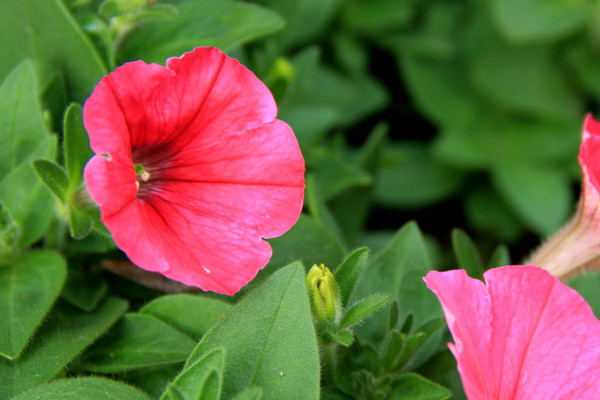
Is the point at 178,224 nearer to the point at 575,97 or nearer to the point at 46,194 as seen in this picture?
the point at 46,194

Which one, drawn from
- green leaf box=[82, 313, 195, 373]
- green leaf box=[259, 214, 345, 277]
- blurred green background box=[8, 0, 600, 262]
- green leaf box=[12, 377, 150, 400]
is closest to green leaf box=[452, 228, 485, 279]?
green leaf box=[259, 214, 345, 277]

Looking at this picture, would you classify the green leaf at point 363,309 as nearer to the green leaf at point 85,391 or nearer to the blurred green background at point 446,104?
the green leaf at point 85,391

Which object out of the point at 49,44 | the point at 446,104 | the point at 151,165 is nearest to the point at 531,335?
the point at 151,165

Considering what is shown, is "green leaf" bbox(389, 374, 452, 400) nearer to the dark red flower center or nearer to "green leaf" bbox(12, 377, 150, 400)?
"green leaf" bbox(12, 377, 150, 400)

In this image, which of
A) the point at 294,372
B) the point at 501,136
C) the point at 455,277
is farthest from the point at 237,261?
the point at 501,136

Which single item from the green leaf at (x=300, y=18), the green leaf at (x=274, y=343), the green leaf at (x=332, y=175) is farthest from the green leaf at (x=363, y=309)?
the green leaf at (x=300, y=18)
